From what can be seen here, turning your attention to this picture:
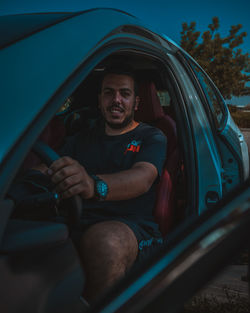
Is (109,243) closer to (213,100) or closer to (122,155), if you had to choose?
(122,155)

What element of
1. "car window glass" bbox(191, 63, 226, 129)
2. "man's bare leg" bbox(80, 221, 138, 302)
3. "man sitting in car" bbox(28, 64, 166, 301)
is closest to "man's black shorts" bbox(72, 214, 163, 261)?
"man sitting in car" bbox(28, 64, 166, 301)

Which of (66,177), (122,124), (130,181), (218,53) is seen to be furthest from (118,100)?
(218,53)

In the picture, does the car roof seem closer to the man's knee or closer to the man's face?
the man's knee

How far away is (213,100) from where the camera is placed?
9.22 feet

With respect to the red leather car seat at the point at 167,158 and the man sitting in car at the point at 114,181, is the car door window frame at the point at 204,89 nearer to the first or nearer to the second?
the red leather car seat at the point at 167,158

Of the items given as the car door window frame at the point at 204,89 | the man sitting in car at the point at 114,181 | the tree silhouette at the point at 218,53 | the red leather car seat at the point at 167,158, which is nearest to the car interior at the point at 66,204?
the red leather car seat at the point at 167,158

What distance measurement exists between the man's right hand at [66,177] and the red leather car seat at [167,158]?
1006 mm

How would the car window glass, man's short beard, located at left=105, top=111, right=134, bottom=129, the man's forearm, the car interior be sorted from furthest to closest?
the car window glass, man's short beard, located at left=105, top=111, right=134, bottom=129, the man's forearm, the car interior

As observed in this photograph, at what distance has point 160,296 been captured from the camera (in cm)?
55

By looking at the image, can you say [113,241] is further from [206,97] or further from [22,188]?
[206,97]

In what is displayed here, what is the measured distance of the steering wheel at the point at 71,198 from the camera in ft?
3.68

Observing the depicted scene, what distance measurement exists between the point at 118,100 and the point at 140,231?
939 mm

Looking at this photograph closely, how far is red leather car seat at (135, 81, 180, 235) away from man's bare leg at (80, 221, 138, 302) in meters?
0.55

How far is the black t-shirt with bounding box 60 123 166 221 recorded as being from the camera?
196cm
